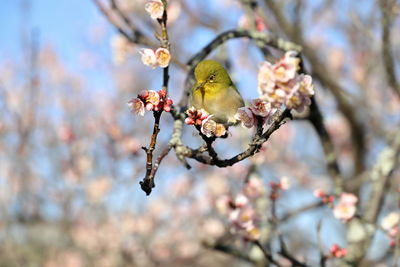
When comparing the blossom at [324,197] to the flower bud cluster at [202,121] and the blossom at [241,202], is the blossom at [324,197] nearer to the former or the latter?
the blossom at [241,202]

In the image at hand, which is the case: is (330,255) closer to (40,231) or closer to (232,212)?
(232,212)

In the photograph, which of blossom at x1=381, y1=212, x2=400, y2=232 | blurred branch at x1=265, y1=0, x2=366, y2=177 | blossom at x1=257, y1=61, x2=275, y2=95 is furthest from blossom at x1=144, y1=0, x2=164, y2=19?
blurred branch at x1=265, y1=0, x2=366, y2=177

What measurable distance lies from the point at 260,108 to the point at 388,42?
2.10 meters

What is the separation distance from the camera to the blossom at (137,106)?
1398mm

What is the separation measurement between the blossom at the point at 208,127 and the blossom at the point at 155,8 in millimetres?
532

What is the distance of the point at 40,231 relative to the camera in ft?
38.7

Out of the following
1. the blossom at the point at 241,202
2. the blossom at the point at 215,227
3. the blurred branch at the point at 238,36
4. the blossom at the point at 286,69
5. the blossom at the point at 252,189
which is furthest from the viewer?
the blossom at the point at 215,227

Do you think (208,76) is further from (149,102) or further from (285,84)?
(285,84)

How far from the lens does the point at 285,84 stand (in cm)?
120

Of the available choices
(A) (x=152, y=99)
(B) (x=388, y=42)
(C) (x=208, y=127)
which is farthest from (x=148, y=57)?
(B) (x=388, y=42)

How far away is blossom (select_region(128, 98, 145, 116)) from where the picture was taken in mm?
1398

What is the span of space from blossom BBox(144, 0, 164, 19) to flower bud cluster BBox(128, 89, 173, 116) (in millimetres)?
452

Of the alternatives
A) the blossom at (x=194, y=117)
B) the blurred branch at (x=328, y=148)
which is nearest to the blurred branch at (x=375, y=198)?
the blurred branch at (x=328, y=148)

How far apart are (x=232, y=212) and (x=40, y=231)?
1043 cm
